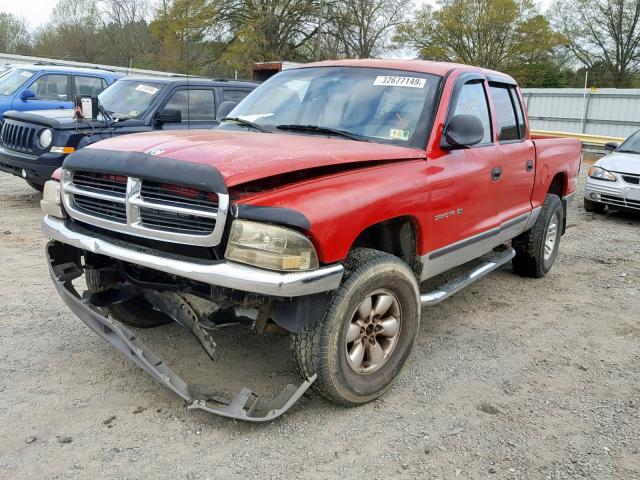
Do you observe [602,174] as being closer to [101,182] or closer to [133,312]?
[133,312]

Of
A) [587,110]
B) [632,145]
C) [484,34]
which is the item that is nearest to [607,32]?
[484,34]

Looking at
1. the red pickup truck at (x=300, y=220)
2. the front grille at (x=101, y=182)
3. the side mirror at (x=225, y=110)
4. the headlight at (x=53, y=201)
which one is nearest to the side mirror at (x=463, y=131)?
the red pickup truck at (x=300, y=220)

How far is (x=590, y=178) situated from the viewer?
31.3ft

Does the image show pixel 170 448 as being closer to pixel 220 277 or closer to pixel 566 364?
pixel 220 277

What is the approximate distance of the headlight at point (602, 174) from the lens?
9.20m

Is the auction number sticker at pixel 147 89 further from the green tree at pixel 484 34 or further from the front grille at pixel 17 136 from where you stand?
the green tree at pixel 484 34

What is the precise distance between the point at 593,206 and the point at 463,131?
6924mm

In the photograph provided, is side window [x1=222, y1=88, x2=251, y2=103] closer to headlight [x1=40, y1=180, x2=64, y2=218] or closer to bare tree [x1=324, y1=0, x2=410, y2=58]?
headlight [x1=40, y1=180, x2=64, y2=218]

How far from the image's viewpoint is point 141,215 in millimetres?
3072

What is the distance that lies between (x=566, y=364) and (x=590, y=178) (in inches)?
Answer: 248

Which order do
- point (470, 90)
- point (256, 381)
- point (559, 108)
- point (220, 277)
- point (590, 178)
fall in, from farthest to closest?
point (559, 108) < point (590, 178) < point (470, 90) < point (256, 381) < point (220, 277)

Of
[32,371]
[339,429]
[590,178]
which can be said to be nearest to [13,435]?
[32,371]

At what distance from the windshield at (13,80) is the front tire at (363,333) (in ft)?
31.5

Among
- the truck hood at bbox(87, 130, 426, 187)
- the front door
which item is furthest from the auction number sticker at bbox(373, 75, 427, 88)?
the truck hood at bbox(87, 130, 426, 187)
